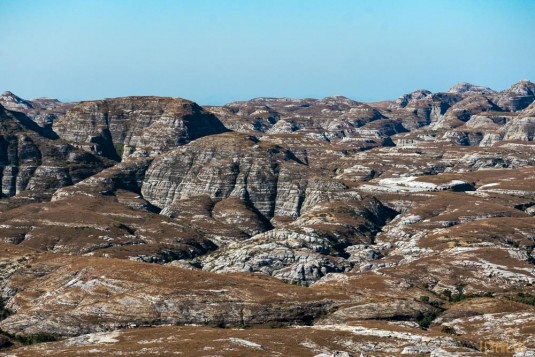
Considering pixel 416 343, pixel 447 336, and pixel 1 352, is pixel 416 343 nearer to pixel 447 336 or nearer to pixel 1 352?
pixel 447 336

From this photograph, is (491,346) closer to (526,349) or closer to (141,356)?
(526,349)

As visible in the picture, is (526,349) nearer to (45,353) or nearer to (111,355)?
(111,355)

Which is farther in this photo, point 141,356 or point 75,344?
point 75,344

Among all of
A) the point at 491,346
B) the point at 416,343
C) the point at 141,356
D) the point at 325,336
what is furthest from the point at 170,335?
the point at 491,346

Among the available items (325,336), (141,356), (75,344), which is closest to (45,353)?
(75,344)

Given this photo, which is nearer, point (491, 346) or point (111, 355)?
point (111, 355)

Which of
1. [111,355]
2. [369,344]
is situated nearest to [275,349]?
[369,344]

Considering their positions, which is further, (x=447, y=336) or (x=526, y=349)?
(x=447, y=336)
